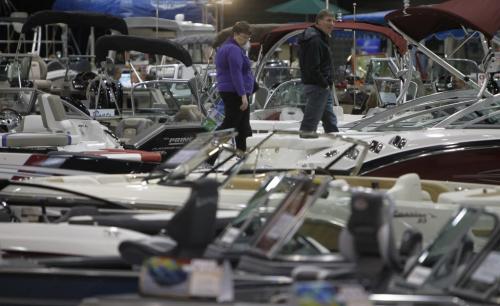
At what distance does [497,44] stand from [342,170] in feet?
13.0

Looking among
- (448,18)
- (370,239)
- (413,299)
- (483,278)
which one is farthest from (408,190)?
(448,18)

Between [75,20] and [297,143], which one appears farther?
[75,20]

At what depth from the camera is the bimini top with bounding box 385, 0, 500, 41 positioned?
9.95m

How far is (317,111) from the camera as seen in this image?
10.9m

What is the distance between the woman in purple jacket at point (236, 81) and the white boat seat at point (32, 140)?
5.61 ft

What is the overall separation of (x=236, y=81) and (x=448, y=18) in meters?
2.35

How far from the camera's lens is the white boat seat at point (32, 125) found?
446 inches

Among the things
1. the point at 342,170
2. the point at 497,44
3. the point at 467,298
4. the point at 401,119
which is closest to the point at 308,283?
the point at 467,298

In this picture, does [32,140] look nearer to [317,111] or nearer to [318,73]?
[317,111]

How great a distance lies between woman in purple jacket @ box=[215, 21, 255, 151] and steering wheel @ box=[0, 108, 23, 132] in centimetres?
306

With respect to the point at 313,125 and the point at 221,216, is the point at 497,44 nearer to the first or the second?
the point at 313,125

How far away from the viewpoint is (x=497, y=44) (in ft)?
35.8

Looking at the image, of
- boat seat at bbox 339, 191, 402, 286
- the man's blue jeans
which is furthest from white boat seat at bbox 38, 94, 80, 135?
boat seat at bbox 339, 191, 402, 286

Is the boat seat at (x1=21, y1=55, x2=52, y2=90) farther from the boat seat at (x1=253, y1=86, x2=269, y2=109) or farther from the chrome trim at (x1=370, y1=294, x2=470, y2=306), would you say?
the chrome trim at (x1=370, y1=294, x2=470, y2=306)
